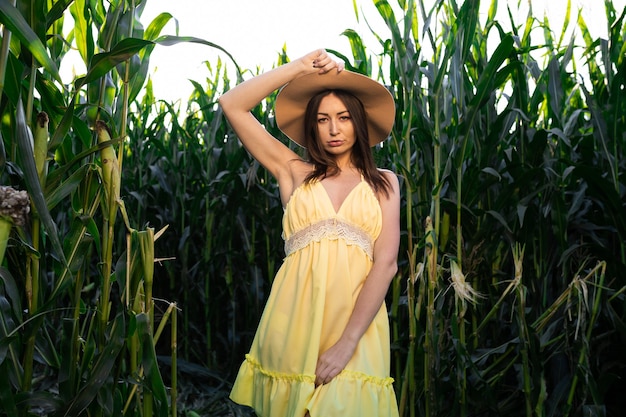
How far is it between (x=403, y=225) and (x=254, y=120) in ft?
4.11

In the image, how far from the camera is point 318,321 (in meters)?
2.00

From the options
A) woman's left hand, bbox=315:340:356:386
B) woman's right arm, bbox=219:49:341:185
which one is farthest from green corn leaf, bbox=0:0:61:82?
woman's left hand, bbox=315:340:356:386

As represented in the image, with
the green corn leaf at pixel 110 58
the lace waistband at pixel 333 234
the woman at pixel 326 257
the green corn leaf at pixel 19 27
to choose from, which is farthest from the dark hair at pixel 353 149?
the green corn leaf at pixel 19 27

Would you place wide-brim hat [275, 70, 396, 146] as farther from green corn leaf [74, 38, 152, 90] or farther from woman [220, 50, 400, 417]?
green corn leaf [74, 38, 152, 90]

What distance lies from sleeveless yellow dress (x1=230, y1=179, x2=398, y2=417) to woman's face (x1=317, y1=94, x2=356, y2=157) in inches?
4.8

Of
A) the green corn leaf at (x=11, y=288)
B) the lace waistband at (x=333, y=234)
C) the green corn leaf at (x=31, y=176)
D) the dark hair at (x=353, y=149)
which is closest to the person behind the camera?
the green corn leaf at (x=31, y=176)

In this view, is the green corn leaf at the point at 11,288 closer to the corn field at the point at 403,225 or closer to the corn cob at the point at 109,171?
the corn field at the point at 403,225

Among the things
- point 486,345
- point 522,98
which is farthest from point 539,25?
point 486,345

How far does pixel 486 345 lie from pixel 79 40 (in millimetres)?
2082

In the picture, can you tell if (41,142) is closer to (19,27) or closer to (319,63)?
(19,27)

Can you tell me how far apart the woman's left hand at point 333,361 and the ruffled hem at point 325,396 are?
18 millimetres

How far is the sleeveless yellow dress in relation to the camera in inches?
77.0

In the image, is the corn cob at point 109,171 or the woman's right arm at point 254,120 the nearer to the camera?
the corn cob at point 109,171

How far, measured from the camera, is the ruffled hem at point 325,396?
6.28 ft
